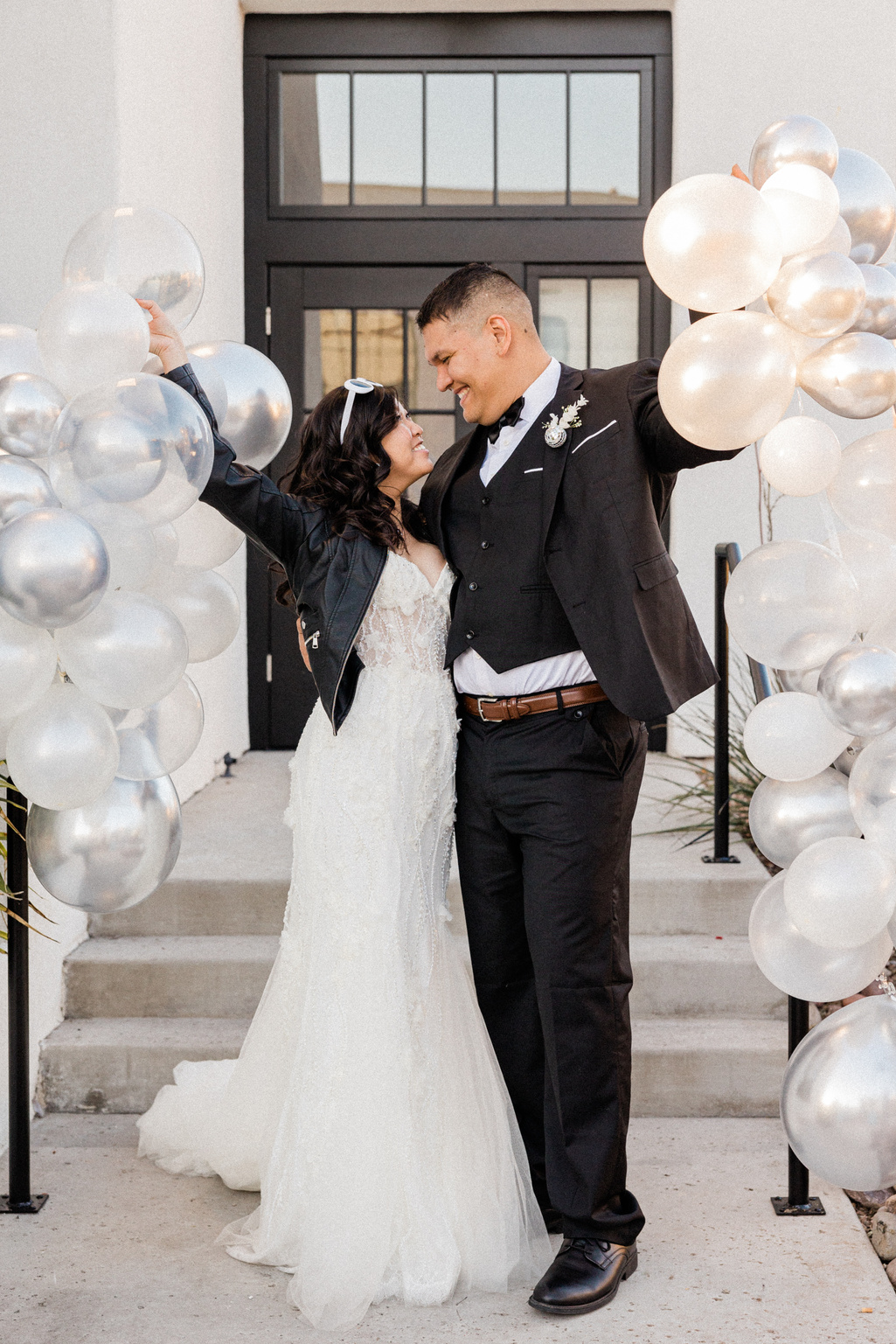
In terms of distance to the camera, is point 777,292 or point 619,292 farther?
point 619,292

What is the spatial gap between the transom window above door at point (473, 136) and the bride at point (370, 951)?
121 inches

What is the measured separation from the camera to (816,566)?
6.03 feet

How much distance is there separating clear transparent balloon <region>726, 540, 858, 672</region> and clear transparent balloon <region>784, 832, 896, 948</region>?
31cm

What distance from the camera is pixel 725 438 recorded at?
1792mm

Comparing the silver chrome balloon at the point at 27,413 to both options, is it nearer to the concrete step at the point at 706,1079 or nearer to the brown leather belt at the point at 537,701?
the brown leather belt at the point at 537,701

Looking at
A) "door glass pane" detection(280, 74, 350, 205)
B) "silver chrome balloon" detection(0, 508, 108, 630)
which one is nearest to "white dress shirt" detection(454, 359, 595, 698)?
"silver chrome balloon" detection(0, 508, 108, 630)

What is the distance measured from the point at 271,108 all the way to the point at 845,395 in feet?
13.8

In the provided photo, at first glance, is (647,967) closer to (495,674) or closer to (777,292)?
(495,674)

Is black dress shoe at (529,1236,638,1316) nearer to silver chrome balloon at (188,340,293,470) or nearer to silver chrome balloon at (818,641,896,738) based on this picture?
silver chrome balloon at (818,641,896,738)

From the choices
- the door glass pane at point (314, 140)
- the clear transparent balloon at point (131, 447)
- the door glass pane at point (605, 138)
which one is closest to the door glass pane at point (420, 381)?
the door glass pane at point (314, 140)

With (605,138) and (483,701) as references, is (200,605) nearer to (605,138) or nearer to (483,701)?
(483,701)

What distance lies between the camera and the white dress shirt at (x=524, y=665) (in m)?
2.37

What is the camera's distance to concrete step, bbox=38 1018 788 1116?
309cm

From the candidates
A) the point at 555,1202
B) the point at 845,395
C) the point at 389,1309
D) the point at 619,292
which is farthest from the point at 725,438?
the point at 619,292
